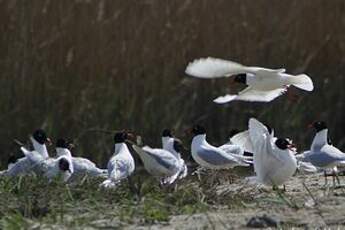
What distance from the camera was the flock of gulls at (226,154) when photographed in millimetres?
8305

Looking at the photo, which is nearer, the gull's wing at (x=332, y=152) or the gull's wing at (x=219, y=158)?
the gull's wing at (x=332, y=152)

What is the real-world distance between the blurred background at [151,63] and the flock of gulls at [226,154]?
4.19 feet

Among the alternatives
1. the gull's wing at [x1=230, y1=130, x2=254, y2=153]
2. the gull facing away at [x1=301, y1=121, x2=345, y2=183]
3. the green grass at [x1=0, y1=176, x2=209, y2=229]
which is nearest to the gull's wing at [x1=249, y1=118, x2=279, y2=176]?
the green grass at [x1=0, y1=176, x2=209, y2=229]

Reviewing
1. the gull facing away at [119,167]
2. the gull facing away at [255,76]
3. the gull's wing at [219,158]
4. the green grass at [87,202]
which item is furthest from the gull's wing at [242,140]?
the green grass at [87,202]

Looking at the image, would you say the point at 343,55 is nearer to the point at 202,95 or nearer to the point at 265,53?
the point at 265,53

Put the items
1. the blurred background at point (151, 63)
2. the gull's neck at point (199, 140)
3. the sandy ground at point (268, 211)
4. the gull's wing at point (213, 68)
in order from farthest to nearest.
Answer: the blurred background at point (151, 63) < the gull's neck at point (199, 140) < the gull's wing at point (213, 68) < the sandy ground at point (268, 211)

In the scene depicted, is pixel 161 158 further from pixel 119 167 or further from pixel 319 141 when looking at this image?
pixel 319 141

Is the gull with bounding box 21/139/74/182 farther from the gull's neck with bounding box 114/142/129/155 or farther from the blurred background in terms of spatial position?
the blurred background

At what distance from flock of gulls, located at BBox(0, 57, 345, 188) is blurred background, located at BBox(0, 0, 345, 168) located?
1.28 metres

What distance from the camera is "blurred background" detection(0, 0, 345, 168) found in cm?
1167

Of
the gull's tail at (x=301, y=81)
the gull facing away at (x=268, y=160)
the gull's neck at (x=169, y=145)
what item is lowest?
the gull's neck at (x=169, y=145)

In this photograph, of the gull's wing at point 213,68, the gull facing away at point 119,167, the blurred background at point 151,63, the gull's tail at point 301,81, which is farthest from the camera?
the blurred background at point 151,63

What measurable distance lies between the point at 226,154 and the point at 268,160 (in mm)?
1266

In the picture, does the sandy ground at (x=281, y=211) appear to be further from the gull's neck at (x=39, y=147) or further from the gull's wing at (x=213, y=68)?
the gull's neck at (x=39, y=147)
